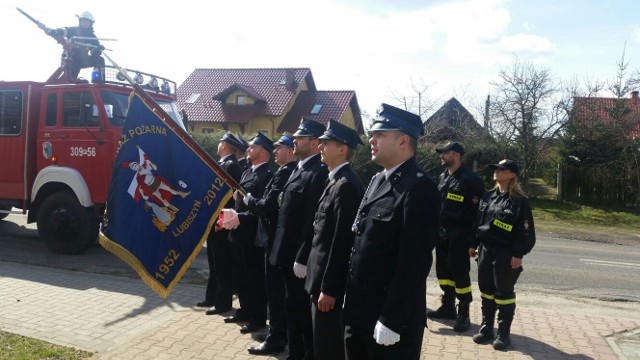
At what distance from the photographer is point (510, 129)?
2262cm

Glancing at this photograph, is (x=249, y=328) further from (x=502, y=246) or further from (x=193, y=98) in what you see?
(x=193, y=98)

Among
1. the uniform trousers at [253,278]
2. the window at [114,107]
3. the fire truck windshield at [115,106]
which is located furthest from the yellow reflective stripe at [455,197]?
the window at [114,107]

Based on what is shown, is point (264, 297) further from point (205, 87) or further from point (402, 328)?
point (205, 87)

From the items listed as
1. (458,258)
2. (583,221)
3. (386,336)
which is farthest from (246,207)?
(583,221)

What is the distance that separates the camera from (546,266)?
9.63 meters

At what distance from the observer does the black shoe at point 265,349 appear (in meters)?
4.66

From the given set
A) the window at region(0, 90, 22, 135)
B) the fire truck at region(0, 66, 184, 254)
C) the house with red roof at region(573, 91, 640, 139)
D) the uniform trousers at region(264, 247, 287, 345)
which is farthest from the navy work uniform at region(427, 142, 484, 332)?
the house with red roof at region(573, 91, 640, 139)

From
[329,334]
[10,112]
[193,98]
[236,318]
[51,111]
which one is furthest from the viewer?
[193,98]

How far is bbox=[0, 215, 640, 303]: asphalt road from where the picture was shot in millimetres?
7797

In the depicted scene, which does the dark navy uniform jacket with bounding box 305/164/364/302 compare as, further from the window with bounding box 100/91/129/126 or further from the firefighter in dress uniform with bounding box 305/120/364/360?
the window with bounding box 100/91/129/126

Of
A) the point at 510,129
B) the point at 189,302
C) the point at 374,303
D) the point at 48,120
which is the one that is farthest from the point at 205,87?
the point at 374,303

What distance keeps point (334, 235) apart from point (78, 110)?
6565 mm

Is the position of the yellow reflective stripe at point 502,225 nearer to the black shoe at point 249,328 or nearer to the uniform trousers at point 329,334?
the uniform trousers at point 329,334

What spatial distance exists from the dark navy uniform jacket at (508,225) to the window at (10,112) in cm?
778
